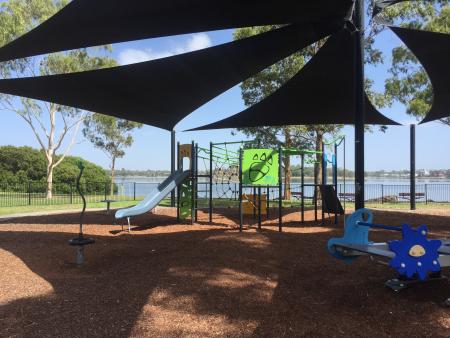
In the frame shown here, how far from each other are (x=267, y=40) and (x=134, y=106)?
370cm

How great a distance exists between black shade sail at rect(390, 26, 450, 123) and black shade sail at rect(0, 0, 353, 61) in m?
1.37

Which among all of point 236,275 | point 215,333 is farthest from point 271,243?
point 215,333

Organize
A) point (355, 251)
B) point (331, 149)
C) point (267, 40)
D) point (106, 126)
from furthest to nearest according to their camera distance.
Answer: point (106, 126)
point (331, 149)
point (267, 40)
point (355, 251)

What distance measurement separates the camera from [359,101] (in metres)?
5.93

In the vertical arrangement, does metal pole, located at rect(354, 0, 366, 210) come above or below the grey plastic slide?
above

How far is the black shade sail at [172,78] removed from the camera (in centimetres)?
673

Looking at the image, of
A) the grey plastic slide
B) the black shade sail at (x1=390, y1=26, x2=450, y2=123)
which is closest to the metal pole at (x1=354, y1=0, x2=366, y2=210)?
the black shade sail at (x1=390, y1=26, x2=450, y2=123)

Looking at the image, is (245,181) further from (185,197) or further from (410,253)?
(410,253)

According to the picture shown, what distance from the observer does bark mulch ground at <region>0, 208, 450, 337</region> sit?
10.9 feet

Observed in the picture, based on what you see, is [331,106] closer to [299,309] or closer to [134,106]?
[134,106]

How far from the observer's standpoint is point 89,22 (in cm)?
499

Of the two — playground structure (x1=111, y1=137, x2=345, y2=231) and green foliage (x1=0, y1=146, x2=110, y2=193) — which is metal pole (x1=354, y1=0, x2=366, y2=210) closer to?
playground structure (x1=111, y1=137, x2=345, y2=231)

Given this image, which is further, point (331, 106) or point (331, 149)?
point (331, 149)

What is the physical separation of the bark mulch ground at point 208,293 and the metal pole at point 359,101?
3.85ft
